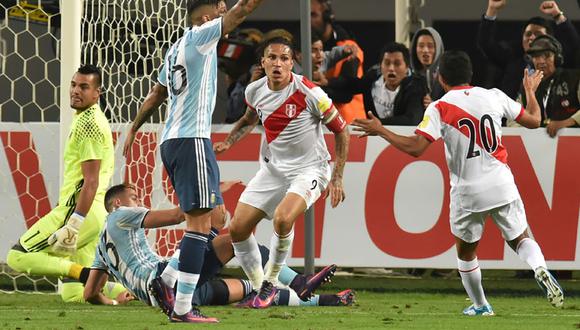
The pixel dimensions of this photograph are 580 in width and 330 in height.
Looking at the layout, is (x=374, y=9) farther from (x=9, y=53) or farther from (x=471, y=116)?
(x=471, y=116)

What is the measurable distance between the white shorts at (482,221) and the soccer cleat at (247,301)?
4.91 ft

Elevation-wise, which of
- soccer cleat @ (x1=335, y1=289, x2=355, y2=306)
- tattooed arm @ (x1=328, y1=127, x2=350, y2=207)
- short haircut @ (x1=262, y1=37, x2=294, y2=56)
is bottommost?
soccer cleat @ (x1=335, y1=289, x2=355, y2=306)

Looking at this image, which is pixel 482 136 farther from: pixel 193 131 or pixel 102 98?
pixel 102 98

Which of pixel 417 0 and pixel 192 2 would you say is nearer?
pixel 192 2

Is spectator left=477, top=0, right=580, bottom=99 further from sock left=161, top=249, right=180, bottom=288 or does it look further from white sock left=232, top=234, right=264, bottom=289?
sock left=161, top=249, right=180, bottom=288

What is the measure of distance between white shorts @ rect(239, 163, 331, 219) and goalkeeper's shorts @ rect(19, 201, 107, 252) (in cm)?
122

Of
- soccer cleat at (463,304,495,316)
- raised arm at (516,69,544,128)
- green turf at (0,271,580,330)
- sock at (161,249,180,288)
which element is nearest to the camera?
green turf at (0,271,580,330)

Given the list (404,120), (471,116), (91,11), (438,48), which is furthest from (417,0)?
(471,116)

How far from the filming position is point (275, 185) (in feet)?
33.7

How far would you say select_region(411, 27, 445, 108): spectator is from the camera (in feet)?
42.9

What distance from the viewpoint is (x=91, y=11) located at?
12164 millimetres

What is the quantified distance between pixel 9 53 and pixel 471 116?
515 centimetres

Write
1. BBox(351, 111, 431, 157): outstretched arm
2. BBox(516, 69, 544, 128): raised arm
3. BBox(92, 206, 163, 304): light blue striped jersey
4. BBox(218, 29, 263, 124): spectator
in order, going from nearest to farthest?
BBox(351, 111, 431, 157): outstretched arm
BBox(516, 69, 544, 128): raised arm
BBox(92, 206, 163, 304): light blue striped jersey
BBox(218, 29, 263, 124): spectator

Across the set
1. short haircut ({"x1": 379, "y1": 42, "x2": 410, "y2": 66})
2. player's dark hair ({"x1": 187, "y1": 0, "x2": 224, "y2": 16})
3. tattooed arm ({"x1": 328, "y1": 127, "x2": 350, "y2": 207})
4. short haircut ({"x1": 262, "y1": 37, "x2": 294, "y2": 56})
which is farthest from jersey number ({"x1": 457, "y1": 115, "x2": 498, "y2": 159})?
short haircut ({"x1": 379, "y1": 42, "x2": 410, "y2": 66})
